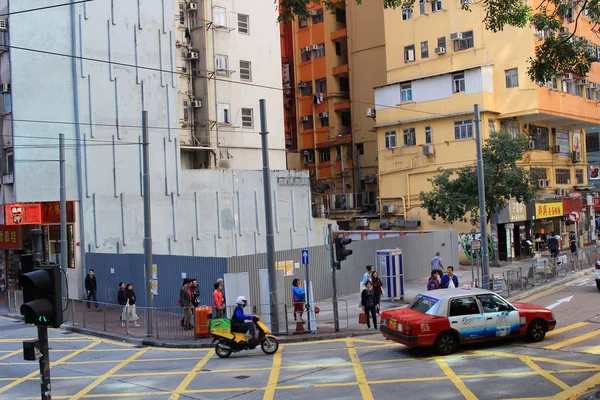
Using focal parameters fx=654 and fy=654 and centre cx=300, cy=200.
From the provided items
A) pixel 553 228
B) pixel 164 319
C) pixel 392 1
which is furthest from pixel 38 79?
pixel 553 228

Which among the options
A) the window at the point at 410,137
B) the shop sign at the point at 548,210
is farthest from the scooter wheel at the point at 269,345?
the shop sign at the point at 548,210

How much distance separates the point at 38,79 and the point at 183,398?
20.1 m

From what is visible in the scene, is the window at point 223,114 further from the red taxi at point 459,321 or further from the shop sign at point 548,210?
the red taxi at point 459,321

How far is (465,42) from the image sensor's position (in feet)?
128

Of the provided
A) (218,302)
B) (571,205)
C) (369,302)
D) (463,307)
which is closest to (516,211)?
(571,205)

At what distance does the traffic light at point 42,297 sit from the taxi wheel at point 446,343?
30.6 ft

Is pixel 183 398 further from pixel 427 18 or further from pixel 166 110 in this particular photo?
pixel 427 18

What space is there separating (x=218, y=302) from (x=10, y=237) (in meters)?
17.4

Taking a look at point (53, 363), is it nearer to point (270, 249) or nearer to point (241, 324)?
point (241, 324)

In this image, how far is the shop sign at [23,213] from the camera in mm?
27094

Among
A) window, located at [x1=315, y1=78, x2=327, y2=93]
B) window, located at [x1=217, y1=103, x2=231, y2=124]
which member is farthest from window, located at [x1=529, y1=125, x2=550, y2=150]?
window, located at [x1=217, y1=103, x2=231, y2=124]

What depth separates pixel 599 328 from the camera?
1738 cm

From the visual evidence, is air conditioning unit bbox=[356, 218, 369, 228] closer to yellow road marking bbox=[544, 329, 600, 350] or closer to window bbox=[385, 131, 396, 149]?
window bbox=[385, 131, 396, 149]

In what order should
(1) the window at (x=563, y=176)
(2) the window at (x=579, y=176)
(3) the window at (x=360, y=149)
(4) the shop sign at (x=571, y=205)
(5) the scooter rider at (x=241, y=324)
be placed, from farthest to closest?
(3) the window at (x=360, y=149), (2) the window at (x=579, y=176), (1) the window at (x=563, y=176), (4) the shop sign at (x=571, y=205), (5) the scooter rider at (x=241, y=324)
